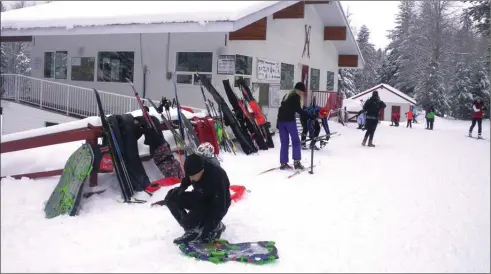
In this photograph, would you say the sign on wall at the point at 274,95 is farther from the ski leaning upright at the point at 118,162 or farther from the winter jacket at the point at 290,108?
the ski leaning upright at the point at 118,162

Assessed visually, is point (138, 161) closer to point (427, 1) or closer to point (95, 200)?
point (95, 200)

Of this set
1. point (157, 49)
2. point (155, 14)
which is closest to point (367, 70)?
point (157, 49)

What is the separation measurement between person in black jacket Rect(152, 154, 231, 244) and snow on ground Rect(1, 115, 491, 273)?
10.8 inches

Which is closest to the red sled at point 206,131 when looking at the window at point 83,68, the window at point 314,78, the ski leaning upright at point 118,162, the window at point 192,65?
the ski leaning upright at point 118,162

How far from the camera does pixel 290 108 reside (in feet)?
25.5

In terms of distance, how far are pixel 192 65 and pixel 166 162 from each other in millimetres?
5962

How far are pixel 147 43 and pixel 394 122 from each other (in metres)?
17.0

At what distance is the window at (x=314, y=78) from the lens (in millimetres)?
17720

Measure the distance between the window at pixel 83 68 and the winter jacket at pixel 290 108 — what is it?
26.9 feet

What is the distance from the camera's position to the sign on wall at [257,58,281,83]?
43.0 feet

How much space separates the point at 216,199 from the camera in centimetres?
411

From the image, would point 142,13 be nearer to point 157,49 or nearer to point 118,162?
point 157,49

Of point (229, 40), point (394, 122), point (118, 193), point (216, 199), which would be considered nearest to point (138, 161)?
point (118, 193)

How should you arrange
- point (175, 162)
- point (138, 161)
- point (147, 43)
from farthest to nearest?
point (147, 43) → point (175, 162) → point (138, 161)
